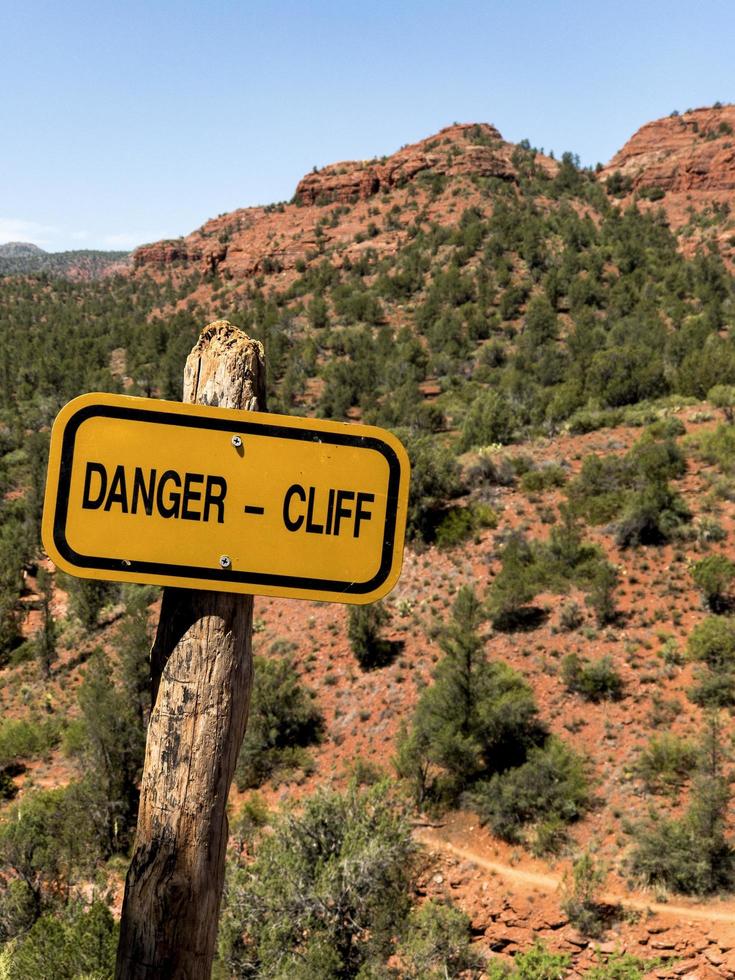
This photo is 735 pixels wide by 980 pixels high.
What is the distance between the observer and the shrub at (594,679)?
40.0 ft

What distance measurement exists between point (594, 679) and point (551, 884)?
4.20 m

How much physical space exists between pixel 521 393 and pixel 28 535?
21344 mm

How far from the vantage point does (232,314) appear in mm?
50500

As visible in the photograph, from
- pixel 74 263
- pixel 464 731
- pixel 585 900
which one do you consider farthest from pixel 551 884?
pixel 74 263

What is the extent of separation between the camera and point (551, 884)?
8.99m

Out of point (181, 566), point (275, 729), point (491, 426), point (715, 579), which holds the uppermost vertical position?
point (491, 426)

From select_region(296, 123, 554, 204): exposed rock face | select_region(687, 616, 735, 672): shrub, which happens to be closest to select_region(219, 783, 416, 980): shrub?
select_region(687, 616, 735, 672): shrub

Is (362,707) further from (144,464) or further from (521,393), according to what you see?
(521,393)

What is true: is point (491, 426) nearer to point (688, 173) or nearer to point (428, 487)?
point (428, 487)

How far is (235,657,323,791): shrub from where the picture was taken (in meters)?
12.8

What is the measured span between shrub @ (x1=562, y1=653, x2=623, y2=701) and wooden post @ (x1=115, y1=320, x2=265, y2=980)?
1199cm

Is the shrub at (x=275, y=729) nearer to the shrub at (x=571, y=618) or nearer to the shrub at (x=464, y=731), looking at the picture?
the shrub at (x=464, y=731)

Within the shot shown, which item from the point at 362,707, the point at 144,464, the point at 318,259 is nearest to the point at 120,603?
the point at 362,707

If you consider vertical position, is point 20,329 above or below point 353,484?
above
